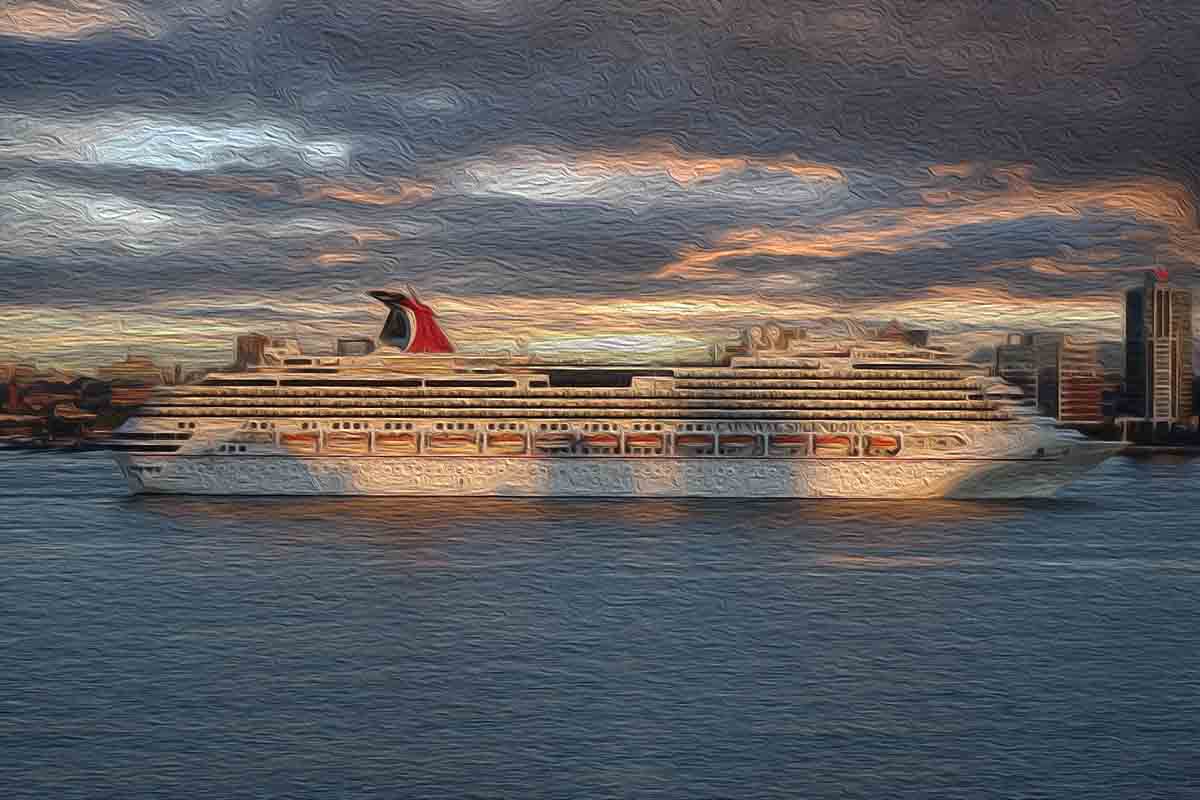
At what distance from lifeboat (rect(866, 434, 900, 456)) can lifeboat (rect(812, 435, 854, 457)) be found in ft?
2.49

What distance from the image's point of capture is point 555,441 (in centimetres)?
4272

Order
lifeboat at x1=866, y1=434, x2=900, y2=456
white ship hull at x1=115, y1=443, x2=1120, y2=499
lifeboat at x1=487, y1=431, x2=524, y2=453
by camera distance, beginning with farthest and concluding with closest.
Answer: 1. lifeboat at x1=487, y1=431, x2=524, y2=453
2. lifeboat at x1=866, y1=434, x2=900, y2=456
3. white ship hull at x1=115, y1=443, x2=1120, y2=499

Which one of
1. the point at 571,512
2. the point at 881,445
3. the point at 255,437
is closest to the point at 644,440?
the point at 571,512

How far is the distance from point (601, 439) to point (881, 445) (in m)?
9.27

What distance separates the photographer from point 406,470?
42062mm

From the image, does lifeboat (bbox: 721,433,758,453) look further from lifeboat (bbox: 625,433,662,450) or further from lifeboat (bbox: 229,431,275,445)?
lifeboat (bbox: 229,431,275,445)

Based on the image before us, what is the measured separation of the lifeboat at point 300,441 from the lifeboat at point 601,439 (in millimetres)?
9106

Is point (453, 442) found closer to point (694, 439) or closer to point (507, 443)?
point (507, 443)

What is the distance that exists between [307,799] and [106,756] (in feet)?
7.68

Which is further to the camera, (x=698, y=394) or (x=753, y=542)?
(x=698, y=394)

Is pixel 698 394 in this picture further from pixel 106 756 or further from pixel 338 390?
pixel 106 756

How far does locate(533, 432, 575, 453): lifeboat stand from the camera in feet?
140

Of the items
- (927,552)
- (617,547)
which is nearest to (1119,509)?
(927,552)

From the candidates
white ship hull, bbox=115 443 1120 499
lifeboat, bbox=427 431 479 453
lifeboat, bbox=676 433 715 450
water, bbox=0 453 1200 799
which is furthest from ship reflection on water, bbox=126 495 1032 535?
water, bbox=0 453 1200 799
